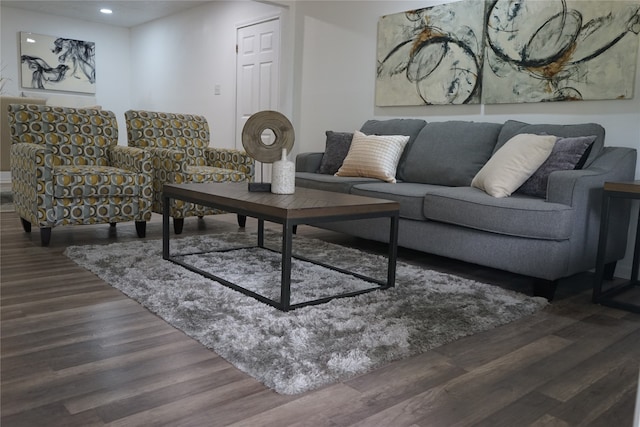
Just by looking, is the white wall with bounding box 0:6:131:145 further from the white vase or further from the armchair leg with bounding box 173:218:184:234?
the white vase

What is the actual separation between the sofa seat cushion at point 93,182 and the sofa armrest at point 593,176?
8.47ft

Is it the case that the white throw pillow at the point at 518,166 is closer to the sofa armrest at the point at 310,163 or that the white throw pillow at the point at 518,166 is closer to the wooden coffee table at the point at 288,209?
the wooden coffee table at the point at 288,209

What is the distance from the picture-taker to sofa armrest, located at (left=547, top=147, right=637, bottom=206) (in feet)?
8.07

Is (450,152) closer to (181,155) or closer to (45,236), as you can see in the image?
(181,155)

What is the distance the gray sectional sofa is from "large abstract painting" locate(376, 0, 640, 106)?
0.95 ft

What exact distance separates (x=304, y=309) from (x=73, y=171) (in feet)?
6.48

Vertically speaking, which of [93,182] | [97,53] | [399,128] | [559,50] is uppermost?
[97,53]

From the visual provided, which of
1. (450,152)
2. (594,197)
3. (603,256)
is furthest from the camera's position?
(450,152)

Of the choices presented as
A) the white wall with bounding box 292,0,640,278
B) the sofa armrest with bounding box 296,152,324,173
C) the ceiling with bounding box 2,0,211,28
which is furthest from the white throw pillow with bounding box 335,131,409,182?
the ceiling with bounding box 2,0,211,28

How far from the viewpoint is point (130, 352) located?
175 cm

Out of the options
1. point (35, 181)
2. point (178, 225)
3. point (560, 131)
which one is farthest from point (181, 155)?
point (560, 131)

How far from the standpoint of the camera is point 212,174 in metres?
3.87

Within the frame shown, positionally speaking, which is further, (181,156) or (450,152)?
(181,156)

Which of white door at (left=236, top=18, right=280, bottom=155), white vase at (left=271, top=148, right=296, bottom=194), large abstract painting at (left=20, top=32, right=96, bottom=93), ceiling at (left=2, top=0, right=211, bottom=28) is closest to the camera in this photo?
white vase at (left=271, top=148, right=296, bottom=194)
